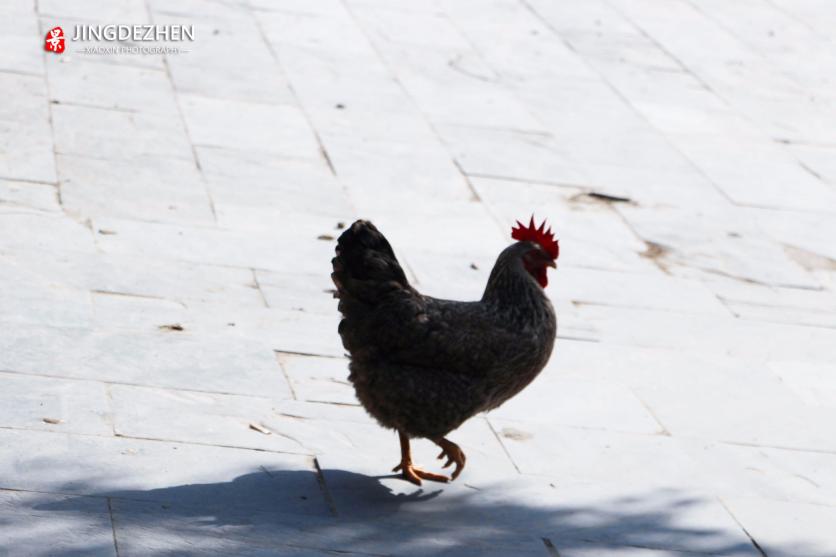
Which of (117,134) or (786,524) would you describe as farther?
(117,134)

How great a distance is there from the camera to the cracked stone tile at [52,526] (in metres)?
4.73

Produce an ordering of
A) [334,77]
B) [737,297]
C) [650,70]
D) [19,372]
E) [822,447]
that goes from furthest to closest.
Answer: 1. [650,70]
2. [334,77]
3. [737,297]
4. [822,447]
5. [19,372]

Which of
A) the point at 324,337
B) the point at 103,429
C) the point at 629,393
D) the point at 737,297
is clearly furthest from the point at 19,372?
the point at 737,297

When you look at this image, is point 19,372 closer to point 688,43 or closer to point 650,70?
point 650,70

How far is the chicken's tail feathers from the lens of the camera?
5.69 m

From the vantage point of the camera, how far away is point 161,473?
5.56 metres

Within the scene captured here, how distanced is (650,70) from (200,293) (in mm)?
7944

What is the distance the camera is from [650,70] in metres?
14.2

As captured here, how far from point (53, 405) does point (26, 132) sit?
4493mm

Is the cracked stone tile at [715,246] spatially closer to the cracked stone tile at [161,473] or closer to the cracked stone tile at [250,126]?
the cracked stone tile at [250,126]

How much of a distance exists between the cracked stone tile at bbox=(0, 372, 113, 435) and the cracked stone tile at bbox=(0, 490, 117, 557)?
2.29 feet

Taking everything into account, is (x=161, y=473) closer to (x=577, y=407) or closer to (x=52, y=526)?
(x=52, y=526)

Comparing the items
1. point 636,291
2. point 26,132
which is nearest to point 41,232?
point 26,132

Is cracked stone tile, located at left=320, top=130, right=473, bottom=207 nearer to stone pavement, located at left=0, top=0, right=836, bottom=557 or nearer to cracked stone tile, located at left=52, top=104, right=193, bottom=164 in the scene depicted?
stone pavement, located at left=0, top=0, right=836, bottom=557
